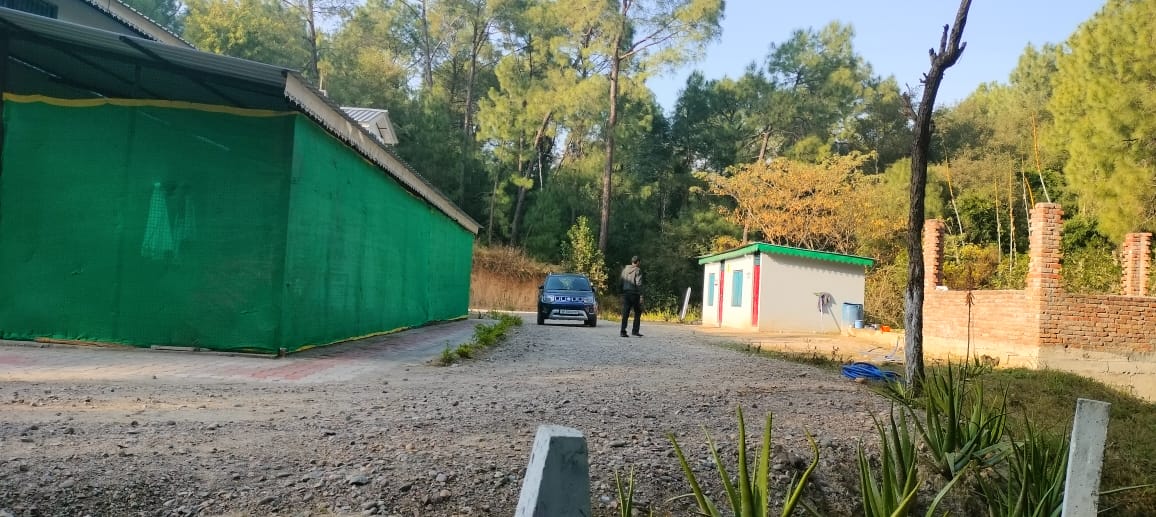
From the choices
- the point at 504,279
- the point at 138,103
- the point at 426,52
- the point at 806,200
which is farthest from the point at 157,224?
the point at 426,52

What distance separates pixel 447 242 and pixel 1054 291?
12.1 meters

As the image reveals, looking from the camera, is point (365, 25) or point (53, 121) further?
point (365, 25)

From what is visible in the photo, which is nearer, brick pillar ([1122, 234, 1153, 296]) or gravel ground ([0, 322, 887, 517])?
gravel ground ([0, 322, 887, 517])

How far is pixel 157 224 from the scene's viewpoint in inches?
341

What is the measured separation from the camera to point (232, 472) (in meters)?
3.53

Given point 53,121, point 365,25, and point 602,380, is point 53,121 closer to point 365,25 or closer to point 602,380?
point 602,380

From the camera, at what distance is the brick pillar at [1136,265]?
14.9 metres

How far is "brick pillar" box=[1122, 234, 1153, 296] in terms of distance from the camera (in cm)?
1493

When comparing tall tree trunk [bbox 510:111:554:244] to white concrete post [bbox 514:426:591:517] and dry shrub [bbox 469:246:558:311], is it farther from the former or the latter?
white concrete post [bbox 514:426:591:517]

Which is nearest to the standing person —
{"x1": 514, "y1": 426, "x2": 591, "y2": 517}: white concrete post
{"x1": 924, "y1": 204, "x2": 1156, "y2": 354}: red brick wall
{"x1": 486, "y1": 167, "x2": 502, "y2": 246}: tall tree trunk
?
{"x1": 924, "y1": 204, "x2": 1156, "y2": 354}: red brick wall

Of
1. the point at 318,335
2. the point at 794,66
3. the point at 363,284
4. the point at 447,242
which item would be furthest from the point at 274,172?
the point at 794,66

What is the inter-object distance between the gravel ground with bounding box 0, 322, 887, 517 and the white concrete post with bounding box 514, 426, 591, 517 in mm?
1899

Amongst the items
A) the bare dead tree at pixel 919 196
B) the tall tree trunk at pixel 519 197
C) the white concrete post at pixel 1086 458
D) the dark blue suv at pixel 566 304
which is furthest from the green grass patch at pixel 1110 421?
the tall tree trunk at pixel 519 197

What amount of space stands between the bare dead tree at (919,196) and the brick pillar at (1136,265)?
10569mm
